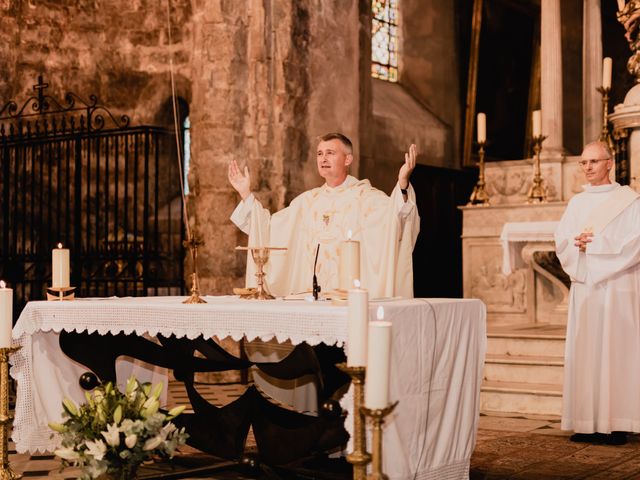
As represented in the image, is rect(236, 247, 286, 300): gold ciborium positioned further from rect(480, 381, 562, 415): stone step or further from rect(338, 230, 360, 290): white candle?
rect(480, 381, 562, 415): stone step

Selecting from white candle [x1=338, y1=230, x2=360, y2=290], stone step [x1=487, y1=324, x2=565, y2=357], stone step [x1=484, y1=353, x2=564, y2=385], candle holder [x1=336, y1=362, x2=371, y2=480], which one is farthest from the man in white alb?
candle holder [x1=336, y1=362, x2=371, y2=480]

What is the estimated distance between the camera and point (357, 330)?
3373 millimetres

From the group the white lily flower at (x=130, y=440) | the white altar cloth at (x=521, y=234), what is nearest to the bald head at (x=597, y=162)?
the white altar cloth at (x=521, y=234)

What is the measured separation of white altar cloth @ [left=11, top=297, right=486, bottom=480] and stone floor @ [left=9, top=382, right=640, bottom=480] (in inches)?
20.7

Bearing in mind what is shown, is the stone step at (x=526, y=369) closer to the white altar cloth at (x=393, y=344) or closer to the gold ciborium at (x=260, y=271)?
the white altar cloth at (x=393, y=344)

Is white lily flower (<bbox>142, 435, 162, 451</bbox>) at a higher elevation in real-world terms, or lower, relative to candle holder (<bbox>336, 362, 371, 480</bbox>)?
lower

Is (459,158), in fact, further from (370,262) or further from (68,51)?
(370,262)

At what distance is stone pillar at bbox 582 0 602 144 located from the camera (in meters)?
12.5

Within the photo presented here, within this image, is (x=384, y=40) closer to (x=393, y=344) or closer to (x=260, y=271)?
(x=260, y=271)

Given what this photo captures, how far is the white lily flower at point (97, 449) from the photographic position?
13.0 ft

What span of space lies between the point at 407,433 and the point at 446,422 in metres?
0.40

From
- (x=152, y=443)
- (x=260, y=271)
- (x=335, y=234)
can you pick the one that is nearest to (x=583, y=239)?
(x=335, y=234)

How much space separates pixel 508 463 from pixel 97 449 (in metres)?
2.62

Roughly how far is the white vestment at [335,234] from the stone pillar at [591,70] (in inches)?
294
